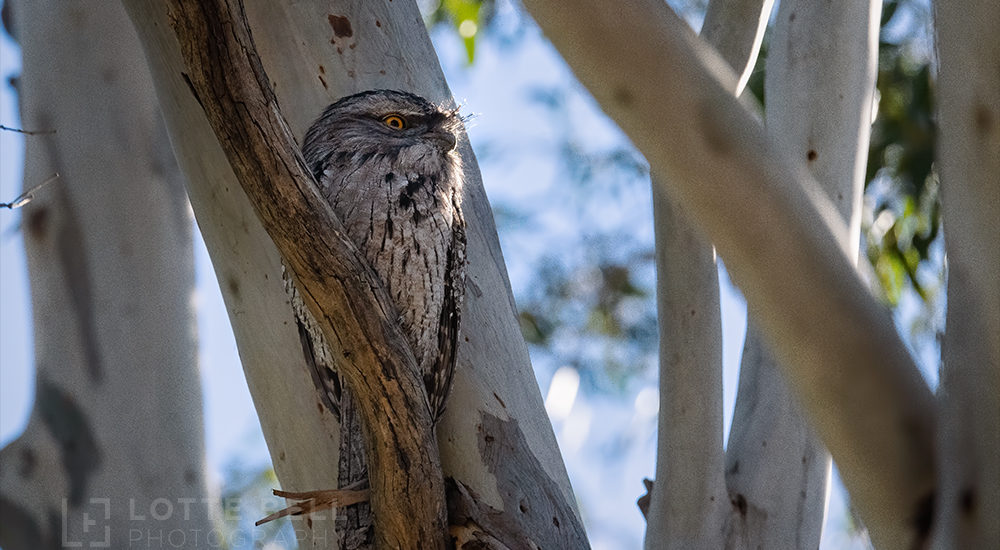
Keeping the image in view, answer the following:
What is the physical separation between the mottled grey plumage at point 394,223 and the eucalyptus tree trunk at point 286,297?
76mm

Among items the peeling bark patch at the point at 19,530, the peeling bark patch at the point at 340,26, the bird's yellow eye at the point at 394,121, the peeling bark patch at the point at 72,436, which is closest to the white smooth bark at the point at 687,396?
the bird's yellow eye at the point at 394,121

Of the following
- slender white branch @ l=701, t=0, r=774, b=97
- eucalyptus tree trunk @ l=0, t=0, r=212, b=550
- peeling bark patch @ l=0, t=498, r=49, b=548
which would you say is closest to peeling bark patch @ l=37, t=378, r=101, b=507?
eucalyptus tree trunk @ l=0, t=0, r=212, b=550

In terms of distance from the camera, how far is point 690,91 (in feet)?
4.00

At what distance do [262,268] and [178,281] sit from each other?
41.6 inches

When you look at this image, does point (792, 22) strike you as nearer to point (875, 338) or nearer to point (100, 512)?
point (875, 338)

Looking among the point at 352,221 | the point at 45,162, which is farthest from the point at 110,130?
the point at 352,221

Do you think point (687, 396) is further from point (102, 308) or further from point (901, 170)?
point (901, 170)

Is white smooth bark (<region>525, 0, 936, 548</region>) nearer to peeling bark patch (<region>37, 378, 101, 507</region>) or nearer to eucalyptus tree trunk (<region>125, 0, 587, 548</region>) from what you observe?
eucalyptus tree trunk (<region>125, 0, 587, 548</region>)

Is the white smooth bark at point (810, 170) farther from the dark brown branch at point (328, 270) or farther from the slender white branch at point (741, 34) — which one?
the dark brown branch at point (328, 270)

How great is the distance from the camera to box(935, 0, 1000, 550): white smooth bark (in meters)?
1.08

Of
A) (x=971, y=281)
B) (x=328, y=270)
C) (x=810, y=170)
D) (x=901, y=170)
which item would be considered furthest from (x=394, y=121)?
(x=901, y=170)

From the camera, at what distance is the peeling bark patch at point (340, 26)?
2.65 m

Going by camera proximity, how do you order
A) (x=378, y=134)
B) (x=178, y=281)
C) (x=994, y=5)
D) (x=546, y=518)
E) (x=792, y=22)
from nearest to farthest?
(x=994, y=5)
(x=546, y=518)
(x=378, y=134)
(x=792, y=22)
(x=178, y=281)

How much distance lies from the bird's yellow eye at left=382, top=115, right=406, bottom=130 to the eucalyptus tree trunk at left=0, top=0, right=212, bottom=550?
1.30 metres
